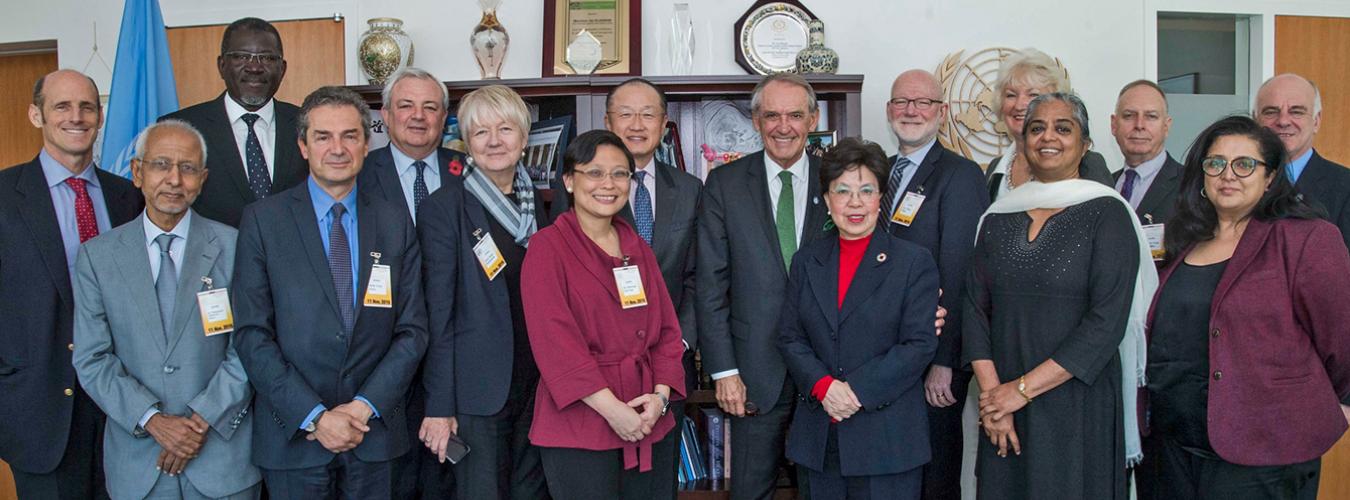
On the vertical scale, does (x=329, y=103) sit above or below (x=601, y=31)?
below

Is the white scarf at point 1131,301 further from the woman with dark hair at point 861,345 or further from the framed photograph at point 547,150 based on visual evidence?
the framed photograph at point 547,150

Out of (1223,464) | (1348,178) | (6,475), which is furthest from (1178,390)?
(6,475)

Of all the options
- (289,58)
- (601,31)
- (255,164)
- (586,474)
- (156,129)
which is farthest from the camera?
(289,58)

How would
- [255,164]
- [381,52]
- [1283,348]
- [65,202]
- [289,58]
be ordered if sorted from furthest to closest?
[289,58]
[381,52]
[255,164]
[65,202]
[1283,348]

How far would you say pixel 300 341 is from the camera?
2453 millimetres

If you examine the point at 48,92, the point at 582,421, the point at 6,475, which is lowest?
the point at 6,475

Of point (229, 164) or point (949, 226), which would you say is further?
point (229, 164)

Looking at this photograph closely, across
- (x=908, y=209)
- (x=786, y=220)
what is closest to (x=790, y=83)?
(x=786, y=220)

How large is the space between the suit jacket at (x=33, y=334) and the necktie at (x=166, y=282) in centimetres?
44

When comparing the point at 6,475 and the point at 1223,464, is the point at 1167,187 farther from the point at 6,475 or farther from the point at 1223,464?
the point at 6,475

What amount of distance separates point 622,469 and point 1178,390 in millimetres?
1553

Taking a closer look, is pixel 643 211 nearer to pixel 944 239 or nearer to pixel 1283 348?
pixel 944 239

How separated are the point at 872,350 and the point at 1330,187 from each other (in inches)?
73.9

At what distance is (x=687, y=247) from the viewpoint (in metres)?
3.01
